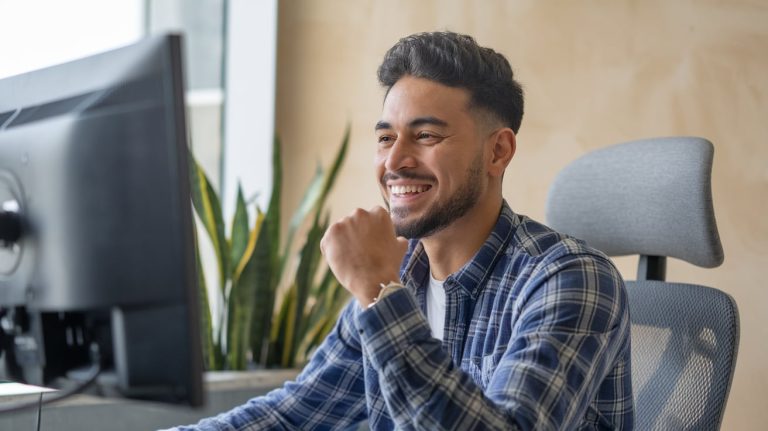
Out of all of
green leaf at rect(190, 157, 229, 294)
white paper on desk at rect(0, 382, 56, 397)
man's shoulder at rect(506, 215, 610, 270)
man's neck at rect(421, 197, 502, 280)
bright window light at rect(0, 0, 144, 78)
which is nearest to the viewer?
white paper on desk at rect(0, 382, 56, 397)

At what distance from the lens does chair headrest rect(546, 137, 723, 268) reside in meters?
1.39

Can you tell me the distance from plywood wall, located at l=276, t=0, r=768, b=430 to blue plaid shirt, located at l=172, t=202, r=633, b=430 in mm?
891

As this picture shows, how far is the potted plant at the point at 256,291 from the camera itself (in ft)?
7.82

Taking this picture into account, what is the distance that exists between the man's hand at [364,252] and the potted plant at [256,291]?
116 centimetres

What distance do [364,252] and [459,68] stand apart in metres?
0.45

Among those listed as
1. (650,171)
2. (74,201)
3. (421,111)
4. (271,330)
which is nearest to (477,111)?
(421,111)

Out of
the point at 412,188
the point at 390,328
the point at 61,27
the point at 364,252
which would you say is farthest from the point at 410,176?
the point at 61,27

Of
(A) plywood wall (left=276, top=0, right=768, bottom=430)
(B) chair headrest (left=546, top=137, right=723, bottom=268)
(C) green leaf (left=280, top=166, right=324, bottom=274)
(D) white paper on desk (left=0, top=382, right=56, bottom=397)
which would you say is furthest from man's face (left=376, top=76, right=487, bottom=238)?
(C) green leaf (left=280, top=166, right=324, bottom=274)

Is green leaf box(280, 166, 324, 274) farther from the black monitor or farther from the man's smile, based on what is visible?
the black monitor

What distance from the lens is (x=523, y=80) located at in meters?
2.58

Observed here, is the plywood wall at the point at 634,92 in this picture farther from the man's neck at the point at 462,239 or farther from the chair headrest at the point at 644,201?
the man's neck at the point at 462,239

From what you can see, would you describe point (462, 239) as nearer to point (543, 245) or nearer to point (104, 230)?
point (543, 245)

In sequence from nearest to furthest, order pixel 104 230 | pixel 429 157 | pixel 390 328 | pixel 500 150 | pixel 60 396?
pixel 104 230 < pixel 60 396 < pixel 390 328 < pixel 429 157 < pixel 500 150

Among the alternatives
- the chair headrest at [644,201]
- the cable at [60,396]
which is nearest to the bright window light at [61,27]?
the chair headrest at [644,201]
